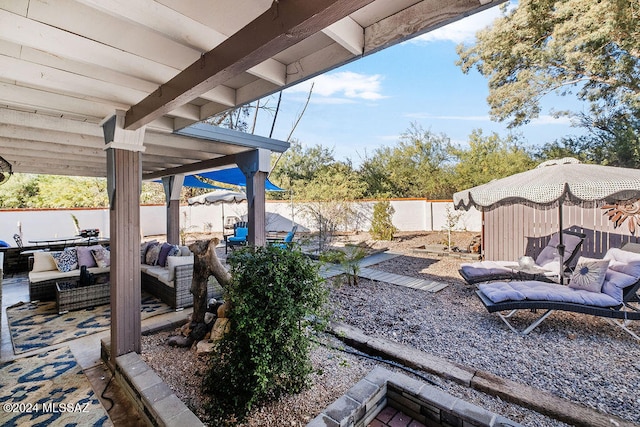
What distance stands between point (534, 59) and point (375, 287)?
9.75 meters

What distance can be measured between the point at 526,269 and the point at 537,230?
2.16 m

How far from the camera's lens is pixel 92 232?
314 inches

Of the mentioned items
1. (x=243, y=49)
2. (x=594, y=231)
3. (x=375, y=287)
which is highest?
(x=243, y=49)

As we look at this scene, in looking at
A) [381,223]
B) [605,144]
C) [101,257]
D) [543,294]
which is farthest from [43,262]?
[605,144]

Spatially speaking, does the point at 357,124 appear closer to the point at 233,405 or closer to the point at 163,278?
the point at 163,278

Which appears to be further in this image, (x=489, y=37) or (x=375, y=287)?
(x=489, y=37)

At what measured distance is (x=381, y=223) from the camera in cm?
1059

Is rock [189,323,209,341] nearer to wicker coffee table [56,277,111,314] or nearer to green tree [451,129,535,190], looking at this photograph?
wicker coffee table [56,277,111,314]

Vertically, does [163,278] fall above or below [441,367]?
above

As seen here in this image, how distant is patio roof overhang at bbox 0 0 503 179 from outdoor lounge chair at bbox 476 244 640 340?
3218 millimetres

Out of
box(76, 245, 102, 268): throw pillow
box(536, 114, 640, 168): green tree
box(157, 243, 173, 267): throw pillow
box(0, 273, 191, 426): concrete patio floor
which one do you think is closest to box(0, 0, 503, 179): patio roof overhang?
box(0, 273, 191, 426): concrete patio floor

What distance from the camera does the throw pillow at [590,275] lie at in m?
3.38

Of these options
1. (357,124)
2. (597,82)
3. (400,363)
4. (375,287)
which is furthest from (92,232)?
(357,124)

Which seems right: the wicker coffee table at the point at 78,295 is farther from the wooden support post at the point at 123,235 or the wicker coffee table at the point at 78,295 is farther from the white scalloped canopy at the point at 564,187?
the white scalloped canopy at the point at 564,187
